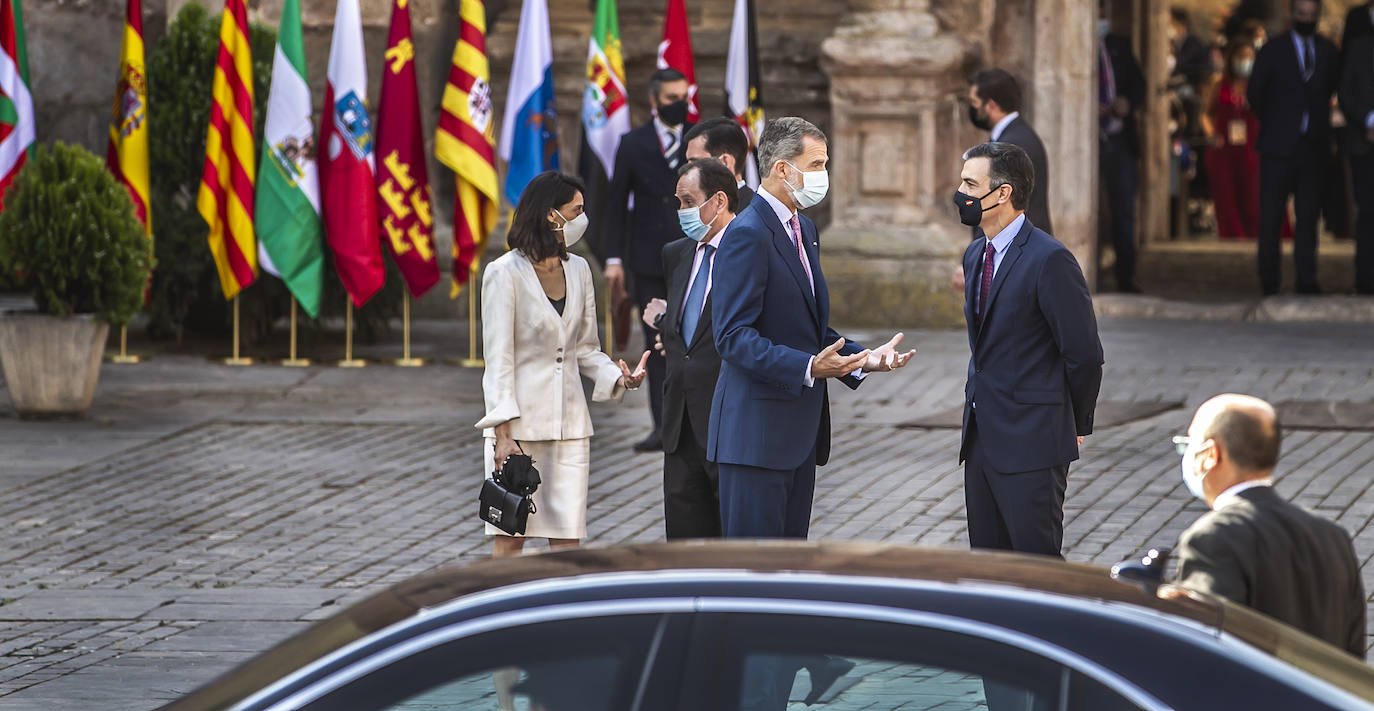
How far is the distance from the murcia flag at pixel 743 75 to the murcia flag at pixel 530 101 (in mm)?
1193

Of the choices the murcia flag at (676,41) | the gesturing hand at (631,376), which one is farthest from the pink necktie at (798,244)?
the murcia flag at (676,41)

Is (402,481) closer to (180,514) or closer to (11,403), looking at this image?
(180,514)

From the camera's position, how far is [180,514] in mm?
9297

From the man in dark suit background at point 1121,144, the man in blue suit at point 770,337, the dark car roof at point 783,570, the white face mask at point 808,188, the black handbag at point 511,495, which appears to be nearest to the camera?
the dark car roof at point 783,570

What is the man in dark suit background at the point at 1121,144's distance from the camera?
16.4 meters

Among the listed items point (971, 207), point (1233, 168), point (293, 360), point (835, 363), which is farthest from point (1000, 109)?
point (1233, 168)

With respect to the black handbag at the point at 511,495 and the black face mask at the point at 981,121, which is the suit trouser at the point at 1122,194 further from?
the black handbag at the point at 511,495

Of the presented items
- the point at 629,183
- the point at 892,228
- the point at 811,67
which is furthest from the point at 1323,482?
the point at 811,67

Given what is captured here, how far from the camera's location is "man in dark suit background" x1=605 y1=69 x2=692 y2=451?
10625 mm

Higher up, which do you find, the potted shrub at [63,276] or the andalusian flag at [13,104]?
the andalusian flag at [13,104]

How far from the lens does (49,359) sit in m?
11.7

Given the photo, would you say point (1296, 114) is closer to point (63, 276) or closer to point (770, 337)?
point (63, 276)

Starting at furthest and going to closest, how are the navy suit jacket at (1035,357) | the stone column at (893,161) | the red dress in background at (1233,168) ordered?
the red dress in background at (1233,168) < the stone column at (893,161) < the navy suit jacket at (1035,357)

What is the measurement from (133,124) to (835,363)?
8.84 m
